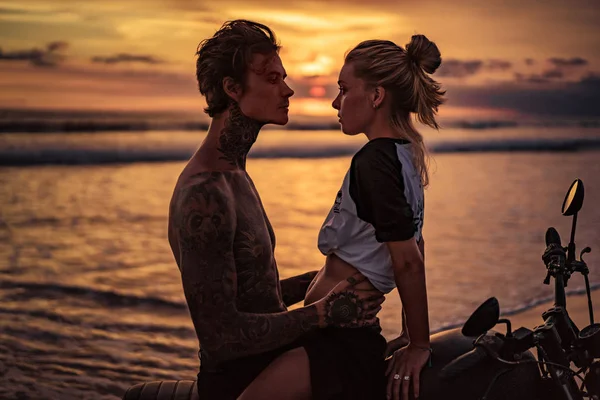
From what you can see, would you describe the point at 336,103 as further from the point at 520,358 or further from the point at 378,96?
the point at 520,358

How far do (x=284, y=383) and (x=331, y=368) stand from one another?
0.61 feet

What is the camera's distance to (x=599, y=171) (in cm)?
2367

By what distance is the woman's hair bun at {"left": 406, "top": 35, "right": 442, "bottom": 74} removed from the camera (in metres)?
3.51

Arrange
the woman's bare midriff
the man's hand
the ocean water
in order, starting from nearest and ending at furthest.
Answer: the man's hand → the woman's bare midriff → the ocean water

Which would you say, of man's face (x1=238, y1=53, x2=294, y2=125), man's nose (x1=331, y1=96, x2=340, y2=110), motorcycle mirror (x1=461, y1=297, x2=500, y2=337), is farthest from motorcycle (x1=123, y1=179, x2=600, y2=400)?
man's face (x1=238, y1=53, x2=294, y2=125)

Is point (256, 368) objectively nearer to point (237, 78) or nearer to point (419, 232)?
point (419, 232)

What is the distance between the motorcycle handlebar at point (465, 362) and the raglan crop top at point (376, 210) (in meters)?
0.46

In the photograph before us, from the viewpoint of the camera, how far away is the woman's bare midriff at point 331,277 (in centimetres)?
335

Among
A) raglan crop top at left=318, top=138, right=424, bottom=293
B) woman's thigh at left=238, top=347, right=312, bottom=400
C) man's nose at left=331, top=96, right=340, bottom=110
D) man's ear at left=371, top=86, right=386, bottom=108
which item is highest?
man's ear at left=371, top=86, right=386, bottom=108

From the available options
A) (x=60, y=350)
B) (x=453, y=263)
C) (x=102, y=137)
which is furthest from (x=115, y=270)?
(x=102, y=137)

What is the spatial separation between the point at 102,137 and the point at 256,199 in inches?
1263

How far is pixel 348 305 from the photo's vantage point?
3240mm

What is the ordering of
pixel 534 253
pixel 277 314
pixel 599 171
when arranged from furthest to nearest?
pixel 599 171 < pixel 534 253 < pixel 277 314

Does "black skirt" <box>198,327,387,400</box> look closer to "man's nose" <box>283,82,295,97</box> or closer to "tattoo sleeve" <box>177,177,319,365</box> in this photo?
"tattoo sleeve" <box>177,177,319,365</box>
